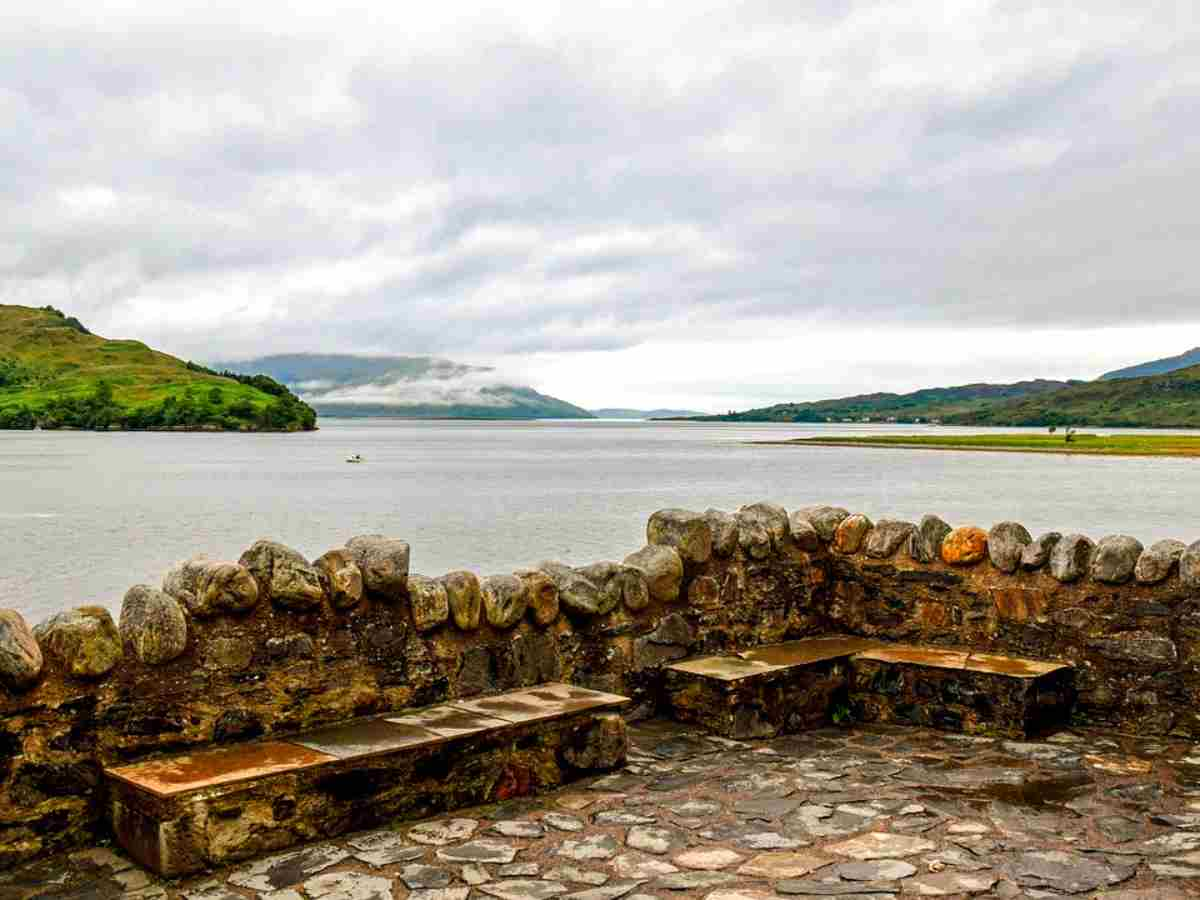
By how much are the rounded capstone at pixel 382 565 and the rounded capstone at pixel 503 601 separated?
58 cm

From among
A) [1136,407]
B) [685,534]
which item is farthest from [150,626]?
[1136,407]

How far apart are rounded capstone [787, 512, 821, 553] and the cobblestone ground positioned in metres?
2.28

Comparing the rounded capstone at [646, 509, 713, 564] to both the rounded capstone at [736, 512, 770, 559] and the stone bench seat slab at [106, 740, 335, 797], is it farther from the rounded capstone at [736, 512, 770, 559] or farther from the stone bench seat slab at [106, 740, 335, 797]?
the stone bench seat slab at [106, 740, 335, 797]

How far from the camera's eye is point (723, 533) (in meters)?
8.12

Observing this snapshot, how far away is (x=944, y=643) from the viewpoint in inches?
324

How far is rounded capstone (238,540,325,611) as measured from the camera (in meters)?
5.86

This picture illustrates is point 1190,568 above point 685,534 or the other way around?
the other way around

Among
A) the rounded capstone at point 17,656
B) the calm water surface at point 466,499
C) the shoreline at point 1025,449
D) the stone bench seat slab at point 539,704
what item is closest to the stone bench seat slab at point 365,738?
the stone bench seat slab at point 539,704

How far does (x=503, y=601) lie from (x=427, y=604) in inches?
20.2

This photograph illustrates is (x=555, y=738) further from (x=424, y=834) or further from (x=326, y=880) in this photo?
(x=326, y=880)

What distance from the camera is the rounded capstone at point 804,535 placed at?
28.6 feet

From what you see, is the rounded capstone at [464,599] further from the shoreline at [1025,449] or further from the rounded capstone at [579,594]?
the shoreline at [1025,449]

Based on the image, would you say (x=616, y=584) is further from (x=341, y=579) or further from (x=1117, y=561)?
(x=1117, y=561)

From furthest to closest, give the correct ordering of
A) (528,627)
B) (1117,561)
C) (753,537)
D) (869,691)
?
(753,537) → (869,691) → (1117,561) → (528,627)
